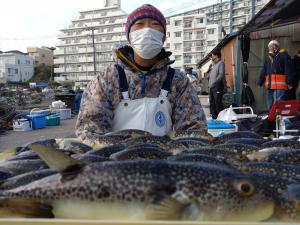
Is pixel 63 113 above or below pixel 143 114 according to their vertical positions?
below

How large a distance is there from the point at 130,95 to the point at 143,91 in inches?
5.7

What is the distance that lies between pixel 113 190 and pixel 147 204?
0.53 feet

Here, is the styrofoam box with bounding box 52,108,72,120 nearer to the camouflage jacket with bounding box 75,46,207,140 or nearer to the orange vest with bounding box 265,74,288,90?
the orange vest with bounding box 265,74,288,90

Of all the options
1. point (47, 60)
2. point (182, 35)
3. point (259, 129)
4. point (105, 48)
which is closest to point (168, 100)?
point (259, 129)

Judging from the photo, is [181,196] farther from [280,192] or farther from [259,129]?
[259,129]

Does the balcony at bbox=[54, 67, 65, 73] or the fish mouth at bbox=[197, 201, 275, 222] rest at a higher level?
the balcony at bbox=[54, 67, 65, 73]

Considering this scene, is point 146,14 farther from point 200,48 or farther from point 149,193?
point 200,48

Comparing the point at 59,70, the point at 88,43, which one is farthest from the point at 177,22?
the point at 59,70

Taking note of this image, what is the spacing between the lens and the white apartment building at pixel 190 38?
9769cm

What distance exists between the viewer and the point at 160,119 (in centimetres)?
398

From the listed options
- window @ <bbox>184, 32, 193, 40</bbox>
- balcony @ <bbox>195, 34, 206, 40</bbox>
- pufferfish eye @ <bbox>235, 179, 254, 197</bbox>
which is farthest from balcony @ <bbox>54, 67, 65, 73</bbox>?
pufferfish eye @ <bbox>235, 179, 254, 197</bbox>

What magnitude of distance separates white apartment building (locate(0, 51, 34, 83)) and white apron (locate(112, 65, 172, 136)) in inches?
4427

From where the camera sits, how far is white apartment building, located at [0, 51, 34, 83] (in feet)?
362

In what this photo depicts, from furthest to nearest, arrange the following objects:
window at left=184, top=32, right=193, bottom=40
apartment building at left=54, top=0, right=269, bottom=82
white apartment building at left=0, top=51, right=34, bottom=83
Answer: white apartment building at left=0, top=51, right=34, bottom=83, window at left=184, top=32, right=193, bottom=40, apartment building at left=54, top=0, right=269, bottom=82
